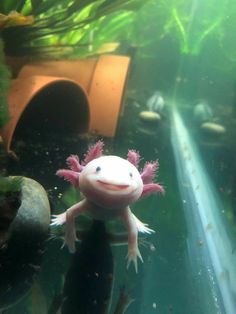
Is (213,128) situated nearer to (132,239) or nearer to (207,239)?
(207,239)

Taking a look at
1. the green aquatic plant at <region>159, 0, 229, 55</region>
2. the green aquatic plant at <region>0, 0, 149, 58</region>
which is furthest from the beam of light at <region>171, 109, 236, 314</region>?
the green aquatic plant at <region>159, 0, 229, 55</region>

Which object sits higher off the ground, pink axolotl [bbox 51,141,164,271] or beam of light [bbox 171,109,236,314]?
pink axolotl [bbox 51,141,164,271]

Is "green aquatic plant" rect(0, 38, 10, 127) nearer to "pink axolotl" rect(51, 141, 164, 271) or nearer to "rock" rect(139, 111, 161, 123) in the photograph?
"pink axolotl" rect(51, 141, 164, 271)

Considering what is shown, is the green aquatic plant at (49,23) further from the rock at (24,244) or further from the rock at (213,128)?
the rock at (24,244)

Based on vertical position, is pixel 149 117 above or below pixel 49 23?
below

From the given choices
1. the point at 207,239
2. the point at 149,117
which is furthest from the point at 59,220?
the point at 149,117

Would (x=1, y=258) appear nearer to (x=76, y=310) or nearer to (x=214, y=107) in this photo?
(x=76, y=310)

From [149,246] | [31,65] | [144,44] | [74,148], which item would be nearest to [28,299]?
[149,246]
